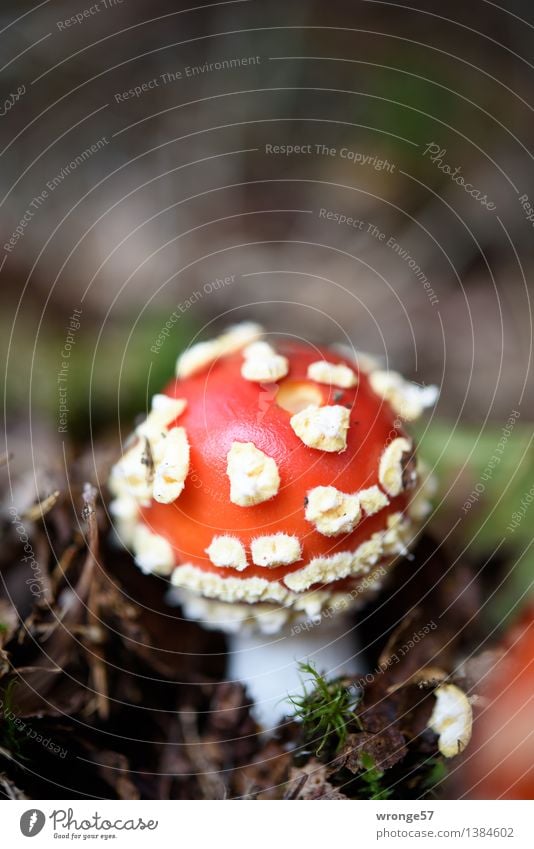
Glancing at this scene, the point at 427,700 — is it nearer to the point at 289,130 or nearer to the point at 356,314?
the point at 356,314

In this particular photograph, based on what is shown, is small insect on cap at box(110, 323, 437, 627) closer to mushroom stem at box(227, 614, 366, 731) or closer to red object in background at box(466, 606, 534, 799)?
mushroom stem at box(227, 614, 366, 731)

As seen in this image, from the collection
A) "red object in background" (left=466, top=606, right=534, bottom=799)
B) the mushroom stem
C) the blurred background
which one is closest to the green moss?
the mushroom stem

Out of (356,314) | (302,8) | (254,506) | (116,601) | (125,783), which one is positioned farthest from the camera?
(356,314)

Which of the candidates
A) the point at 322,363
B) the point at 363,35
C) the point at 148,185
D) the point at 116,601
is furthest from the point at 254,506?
the point at 363,35

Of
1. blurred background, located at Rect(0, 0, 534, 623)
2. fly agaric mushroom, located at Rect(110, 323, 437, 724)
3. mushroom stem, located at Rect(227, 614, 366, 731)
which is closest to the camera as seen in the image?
fly agaric mushroom, located at Rect(110, 323, 437, 724)
